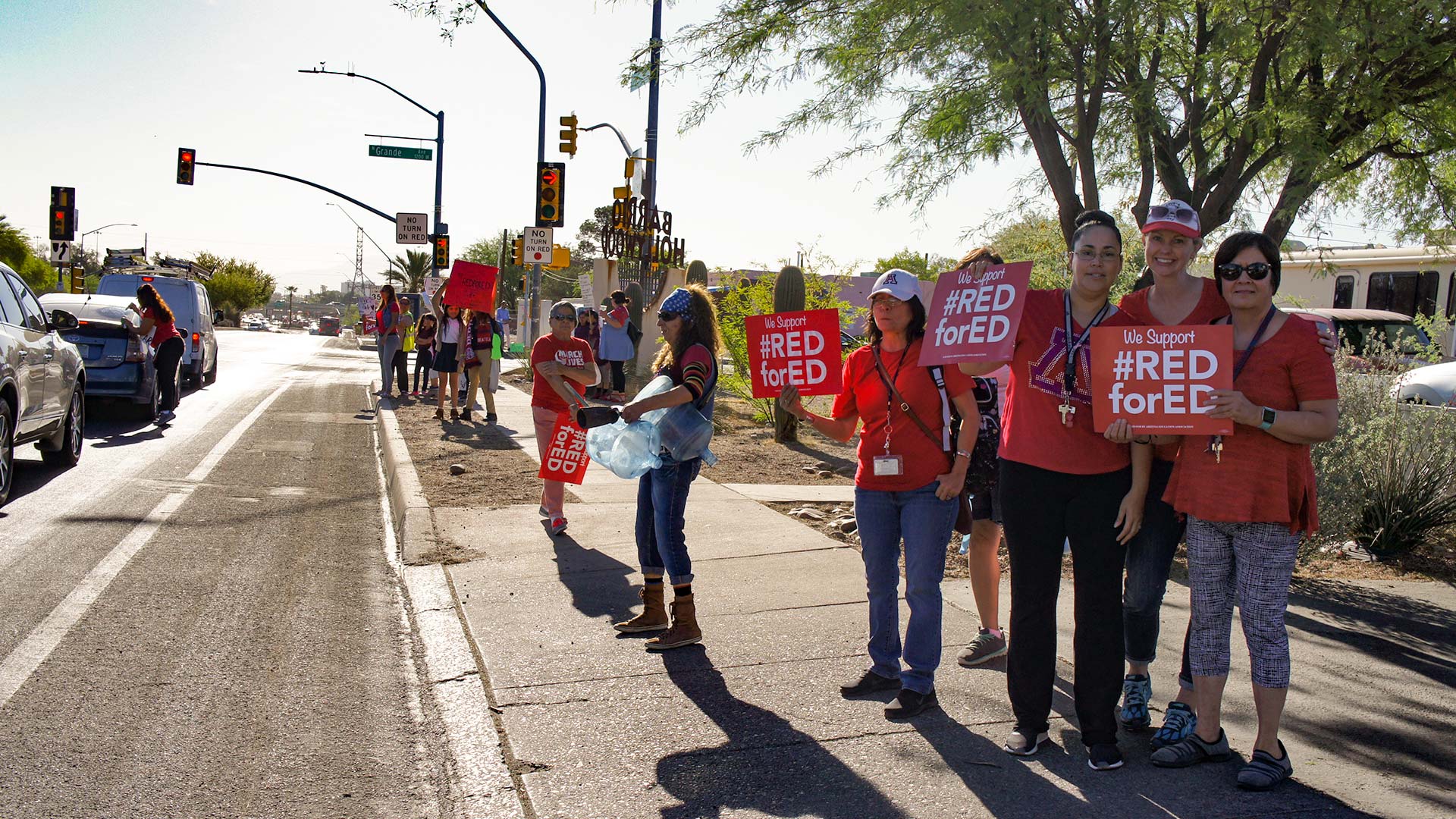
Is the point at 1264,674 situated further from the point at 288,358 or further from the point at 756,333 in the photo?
the point at 288,358

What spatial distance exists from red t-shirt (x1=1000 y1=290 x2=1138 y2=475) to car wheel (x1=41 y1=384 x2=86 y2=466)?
9734 millimetres

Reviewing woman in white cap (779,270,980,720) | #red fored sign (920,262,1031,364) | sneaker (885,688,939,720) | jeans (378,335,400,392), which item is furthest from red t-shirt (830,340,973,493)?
jeans (378,335,400,392)

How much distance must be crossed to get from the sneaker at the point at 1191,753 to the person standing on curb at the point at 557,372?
15.8ft

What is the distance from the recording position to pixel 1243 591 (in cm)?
400

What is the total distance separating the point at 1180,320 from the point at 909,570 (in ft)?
4.75

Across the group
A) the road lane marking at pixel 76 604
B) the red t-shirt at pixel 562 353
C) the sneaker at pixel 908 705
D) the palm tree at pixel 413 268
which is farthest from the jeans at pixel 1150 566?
the palm tree at pixel 413 268

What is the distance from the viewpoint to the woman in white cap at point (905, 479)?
4.65 metres

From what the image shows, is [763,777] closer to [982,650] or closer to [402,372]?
[982,650]

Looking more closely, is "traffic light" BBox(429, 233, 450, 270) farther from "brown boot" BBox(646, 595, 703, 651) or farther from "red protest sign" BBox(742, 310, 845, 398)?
"red protest sign" BBox(742, 310, 845, 398)

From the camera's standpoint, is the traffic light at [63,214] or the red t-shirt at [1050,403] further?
the traffic light at [63,214]

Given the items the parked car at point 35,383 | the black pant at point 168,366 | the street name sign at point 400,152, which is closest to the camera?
the parked car at point 35,383

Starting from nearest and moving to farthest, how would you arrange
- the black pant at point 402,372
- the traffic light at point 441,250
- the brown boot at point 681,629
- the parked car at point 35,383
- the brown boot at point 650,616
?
the brown boot at point 681,629 → the brown boot at point 650,616 → the parked car at point 35,383 → the black pant at point 402,372 → the traffic light at point 441,250

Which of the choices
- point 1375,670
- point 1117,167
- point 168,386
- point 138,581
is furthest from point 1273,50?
point 168,386

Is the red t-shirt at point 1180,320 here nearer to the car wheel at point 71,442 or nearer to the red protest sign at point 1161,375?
the red protest sign at point 1161,375
